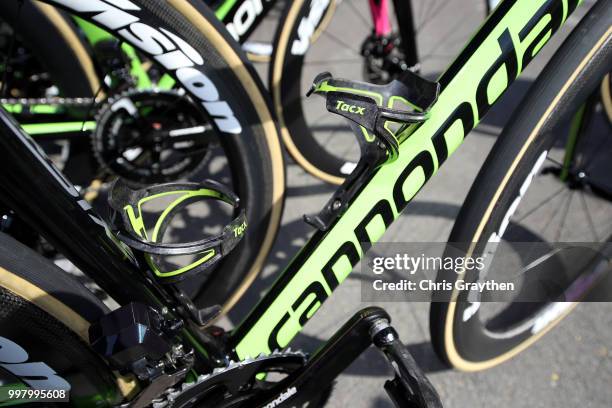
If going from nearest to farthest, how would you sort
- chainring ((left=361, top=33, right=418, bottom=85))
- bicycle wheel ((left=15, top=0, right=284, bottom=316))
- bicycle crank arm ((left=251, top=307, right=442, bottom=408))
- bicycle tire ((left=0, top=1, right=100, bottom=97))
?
bicycle crank arm ((left=251, top=307, right=442, bottom=408))
bicycle wheel ((left=15, top=0, right=284, bottom=316))
bicycle tire ((left=0, top=1, right=100, bottom=97))
chainring ((left=361, top=33, right=418, bottom=85))

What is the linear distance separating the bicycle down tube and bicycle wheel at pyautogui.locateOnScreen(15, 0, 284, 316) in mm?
313

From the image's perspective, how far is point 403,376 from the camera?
92 centimetres

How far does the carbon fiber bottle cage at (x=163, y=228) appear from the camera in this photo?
31.7 inches

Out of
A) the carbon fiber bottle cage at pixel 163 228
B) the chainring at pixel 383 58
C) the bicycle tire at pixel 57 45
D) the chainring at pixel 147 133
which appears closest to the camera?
the carbon fiber bottle cage at pixel 163 228

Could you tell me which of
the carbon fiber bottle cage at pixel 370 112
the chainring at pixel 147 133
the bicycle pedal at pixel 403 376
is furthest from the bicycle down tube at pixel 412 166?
the chainring at pixel 147 133

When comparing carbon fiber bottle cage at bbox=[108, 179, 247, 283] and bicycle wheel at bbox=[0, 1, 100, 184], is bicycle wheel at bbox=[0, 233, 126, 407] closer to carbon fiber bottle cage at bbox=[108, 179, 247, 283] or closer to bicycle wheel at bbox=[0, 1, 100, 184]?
carbon fiber bottle cage at bbox=[108, 179, 247, 283]

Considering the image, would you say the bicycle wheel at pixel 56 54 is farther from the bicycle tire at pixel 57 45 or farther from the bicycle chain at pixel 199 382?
the bicycle chain at pixel 199 382

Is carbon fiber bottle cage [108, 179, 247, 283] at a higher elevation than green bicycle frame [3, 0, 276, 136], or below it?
below

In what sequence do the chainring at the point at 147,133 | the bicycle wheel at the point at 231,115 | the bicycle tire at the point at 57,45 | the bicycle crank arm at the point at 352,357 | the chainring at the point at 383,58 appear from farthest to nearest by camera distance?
the chainring at the point at 383,58 → the chainring at the point at 147,133 → the bicycle tire at the point at 57,45 → the bicycle wheel at the point at 231,115 → the bicycle crank arm at the point at 352,357

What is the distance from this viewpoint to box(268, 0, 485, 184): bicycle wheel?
5.20 ft

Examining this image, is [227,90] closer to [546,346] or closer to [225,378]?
[225,378]

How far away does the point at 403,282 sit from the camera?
1595 millimetres

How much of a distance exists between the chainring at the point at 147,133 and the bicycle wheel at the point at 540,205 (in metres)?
0.95

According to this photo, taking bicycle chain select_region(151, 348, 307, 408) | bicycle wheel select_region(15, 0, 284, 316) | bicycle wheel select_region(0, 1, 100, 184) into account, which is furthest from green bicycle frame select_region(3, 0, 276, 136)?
bicycle chain select_region(151, 348, 307, 408)
